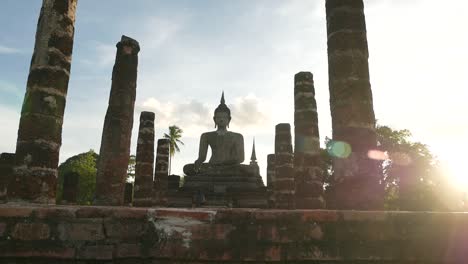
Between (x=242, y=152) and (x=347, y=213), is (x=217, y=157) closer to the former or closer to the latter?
(x=242, y=152)

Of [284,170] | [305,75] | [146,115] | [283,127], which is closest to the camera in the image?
[305,75]

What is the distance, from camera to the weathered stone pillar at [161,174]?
13945mm

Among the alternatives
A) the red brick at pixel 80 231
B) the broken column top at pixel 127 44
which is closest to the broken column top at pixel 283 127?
the broken column top at pixel 127 44

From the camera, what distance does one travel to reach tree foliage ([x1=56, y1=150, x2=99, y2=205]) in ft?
96.0

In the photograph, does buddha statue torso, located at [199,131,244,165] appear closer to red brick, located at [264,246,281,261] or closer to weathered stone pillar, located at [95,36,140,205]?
weathered stone pillar, located at [95,36,140,205]

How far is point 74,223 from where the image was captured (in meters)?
2.57

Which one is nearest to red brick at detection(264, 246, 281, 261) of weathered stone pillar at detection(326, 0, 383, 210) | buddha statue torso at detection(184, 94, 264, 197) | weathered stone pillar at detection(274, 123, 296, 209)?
weathered stone pillar at detection(326, 0, 383, 210)

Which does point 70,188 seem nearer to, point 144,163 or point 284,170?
point 144,163

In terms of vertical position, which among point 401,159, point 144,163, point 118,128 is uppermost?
point 401,159

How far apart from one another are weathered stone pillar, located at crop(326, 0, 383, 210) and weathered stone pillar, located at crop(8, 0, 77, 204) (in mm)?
4471

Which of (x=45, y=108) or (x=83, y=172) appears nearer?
(x=45, y=108)

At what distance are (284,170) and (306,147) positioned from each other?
10.5 ft

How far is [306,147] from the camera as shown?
10531mm

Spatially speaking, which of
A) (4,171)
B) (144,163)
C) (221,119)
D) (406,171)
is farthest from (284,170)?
(406,171)
